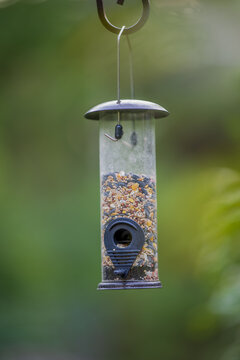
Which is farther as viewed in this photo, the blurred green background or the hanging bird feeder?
the blurred green background

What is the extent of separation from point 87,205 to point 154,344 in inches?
68.0

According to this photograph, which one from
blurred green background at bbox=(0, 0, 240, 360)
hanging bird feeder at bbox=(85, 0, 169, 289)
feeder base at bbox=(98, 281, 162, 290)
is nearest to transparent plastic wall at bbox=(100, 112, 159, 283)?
hanging bird feeder at bbox=(85, 0, 169, 289)

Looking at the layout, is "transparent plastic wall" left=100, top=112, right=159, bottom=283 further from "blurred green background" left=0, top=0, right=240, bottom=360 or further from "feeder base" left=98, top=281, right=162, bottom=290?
"blurred green background" left=0, top=0, right=240, bottom=360

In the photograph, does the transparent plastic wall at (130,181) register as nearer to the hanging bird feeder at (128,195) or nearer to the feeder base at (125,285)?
the hanging bird feeder at (128,195)

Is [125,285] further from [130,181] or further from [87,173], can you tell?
[87,173]

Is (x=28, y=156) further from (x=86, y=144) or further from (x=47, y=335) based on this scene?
(x=47, y=335)

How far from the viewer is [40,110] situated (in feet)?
27.9

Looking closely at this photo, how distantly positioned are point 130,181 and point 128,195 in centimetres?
8

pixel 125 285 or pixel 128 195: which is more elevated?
pixel 128 195

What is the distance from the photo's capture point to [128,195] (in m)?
4.28

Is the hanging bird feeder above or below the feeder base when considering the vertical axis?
above

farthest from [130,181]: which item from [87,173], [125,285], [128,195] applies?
[87,173]

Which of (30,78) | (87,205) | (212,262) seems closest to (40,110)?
(30,78)

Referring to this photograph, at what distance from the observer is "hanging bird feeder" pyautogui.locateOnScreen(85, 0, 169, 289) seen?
164 inches
